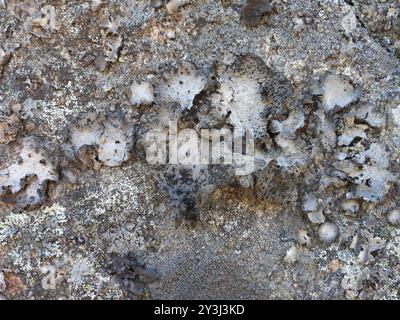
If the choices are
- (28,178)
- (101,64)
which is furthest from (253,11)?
(28,178)

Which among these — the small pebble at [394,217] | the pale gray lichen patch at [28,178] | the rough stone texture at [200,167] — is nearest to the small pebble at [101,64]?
the rough stone texture at [200,167]

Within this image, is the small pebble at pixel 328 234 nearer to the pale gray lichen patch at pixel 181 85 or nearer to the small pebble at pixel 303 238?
the small pebble at pixel 303 238

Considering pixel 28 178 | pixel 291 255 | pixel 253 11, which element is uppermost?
pixel 253 11

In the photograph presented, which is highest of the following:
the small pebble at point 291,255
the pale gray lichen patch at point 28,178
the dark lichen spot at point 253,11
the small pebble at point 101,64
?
the dark lichen spot at point 253,11

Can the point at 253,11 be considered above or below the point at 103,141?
above

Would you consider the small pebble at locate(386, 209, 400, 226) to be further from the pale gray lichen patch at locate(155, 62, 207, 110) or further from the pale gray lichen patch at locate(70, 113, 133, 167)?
the pale gray lichen patch at locate(70, 113, 133, 167)

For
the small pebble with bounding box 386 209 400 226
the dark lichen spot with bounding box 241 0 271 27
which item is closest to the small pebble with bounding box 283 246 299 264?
the small pebble with bounding box 386 209 400 226

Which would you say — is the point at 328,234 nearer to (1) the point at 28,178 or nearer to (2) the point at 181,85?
(2) the point at 181,85

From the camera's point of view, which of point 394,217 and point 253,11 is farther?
point 253,11
